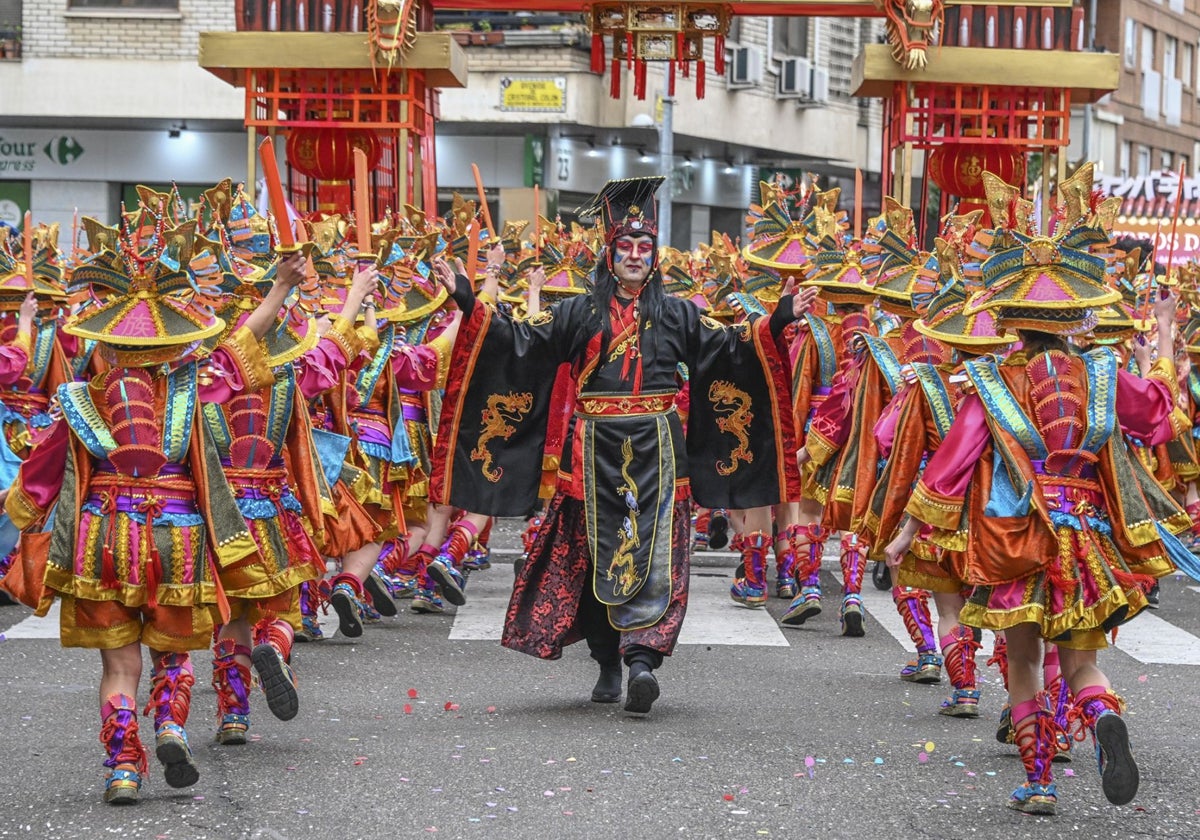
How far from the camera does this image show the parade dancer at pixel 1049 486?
6.14 m

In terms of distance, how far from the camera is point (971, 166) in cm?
1639

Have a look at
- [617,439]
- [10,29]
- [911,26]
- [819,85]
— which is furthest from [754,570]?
[819,85]

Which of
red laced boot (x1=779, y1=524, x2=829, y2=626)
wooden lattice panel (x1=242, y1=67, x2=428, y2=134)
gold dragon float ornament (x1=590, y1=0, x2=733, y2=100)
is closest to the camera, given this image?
red laced boot (x1=779, y1=524, x2=829, y2=626)

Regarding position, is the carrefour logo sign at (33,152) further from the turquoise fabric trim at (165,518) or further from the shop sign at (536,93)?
the turquoise fabric trim at (165,518)

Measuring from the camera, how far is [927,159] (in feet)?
54.5

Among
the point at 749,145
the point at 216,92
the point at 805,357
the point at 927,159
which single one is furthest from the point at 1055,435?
the point at 749,145

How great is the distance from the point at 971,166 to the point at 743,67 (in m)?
15.7

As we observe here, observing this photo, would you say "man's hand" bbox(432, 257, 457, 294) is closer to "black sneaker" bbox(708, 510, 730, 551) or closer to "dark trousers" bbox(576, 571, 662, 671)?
"dark trousers" bbox(576, 571, 662, 671)

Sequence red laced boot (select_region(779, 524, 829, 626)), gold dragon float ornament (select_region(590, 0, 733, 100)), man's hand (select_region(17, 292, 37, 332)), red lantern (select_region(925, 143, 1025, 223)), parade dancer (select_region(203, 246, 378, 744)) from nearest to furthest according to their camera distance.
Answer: parade dancer (select_region(203, 246, 378, 744)) → red laced boot (select_region(779, 524, 829, 626)) → man's hand (select_region(17, 292, 37, 332)) → gold dragon float ornament (select_region(590, 0, 733, 100)) → red lantern (select_region(925, 143, 1025, 223))

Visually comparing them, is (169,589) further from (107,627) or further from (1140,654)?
(1140,654)

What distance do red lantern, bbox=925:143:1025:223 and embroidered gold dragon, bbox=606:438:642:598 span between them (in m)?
9.07

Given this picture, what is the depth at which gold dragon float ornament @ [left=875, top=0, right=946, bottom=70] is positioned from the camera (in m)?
15.5

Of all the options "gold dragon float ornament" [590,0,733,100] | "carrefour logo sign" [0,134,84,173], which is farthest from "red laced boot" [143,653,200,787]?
"carrefour logo sign" [0,134,84,173]

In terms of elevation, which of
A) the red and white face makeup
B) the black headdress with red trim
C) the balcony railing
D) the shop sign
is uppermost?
the balcony railing
